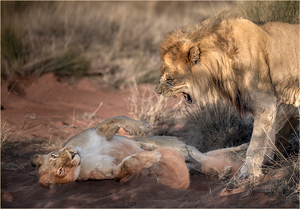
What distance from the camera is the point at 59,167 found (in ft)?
11.1

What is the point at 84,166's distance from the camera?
3613mm

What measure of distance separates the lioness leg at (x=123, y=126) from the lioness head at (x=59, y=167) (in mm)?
557

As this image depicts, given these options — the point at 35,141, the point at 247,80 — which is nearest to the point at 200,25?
the point at 247,80

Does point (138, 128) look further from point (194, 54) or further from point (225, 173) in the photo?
point (225, 173)

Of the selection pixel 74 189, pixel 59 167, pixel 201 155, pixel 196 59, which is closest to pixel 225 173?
pixel 201 155

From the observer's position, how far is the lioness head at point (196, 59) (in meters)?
3.59

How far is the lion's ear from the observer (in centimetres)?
358

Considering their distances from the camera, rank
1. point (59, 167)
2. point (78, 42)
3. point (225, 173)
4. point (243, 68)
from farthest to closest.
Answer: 1. point (78, 42)
2. point (225, 173)
3. point (243, 68)
4. point (59, 167)

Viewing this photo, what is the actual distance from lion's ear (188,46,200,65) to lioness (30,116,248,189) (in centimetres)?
84

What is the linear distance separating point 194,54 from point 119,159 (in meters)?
1.37

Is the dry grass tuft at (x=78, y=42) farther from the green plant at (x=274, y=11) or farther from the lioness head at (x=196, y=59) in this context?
the lioness head at (x=196, y=59)

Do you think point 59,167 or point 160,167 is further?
point 160,167

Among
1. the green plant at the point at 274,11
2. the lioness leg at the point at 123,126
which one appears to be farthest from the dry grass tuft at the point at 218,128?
the green plant at the point at 274,11

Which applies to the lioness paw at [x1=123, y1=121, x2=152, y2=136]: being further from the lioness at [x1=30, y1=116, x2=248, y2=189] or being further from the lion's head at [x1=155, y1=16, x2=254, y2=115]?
the lion's head at [x1=155, y1=16, x2=254, y2=115]
